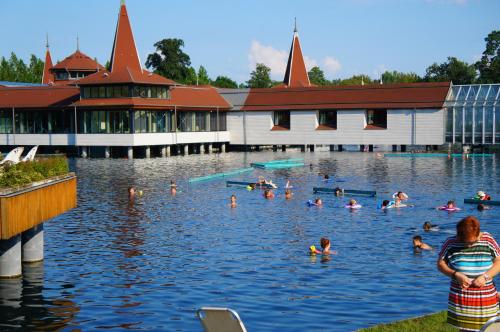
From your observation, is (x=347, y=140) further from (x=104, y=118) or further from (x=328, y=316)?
(x=328, y=316)

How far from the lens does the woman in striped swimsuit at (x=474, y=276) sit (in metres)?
10.3

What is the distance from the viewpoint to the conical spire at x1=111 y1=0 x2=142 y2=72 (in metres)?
91.6

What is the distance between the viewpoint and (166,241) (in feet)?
97.6

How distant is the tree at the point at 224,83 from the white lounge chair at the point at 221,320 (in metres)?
154

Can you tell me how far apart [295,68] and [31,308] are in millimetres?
92699

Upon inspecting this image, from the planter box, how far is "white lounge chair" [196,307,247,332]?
10.7 meters

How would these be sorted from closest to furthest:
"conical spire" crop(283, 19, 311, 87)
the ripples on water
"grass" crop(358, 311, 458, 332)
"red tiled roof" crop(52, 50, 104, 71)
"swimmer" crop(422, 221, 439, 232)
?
"grass" crop(358, 311, 458, 332)
the ripples on water
"swimmer" crop(422, 221, 439, 232)
"conical spire" crop(283, 19, 311, 87)
"red tiled roof" crop(52, 50, 104, 71)

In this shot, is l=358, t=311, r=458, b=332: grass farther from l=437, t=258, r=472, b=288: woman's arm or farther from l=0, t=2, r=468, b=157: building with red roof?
l=0, t=2, r=468, b=157: building with red roof

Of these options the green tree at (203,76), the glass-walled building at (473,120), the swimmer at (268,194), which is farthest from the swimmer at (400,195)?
the green tree at (203,76)

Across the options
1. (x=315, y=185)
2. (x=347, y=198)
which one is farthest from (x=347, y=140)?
(x=347, y=198)

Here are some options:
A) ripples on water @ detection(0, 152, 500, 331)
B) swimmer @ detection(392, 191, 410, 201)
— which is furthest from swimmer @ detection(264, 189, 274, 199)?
swimmer @ detection(392, 191, 410, 201)

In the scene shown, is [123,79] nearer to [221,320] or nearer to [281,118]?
[281,118]

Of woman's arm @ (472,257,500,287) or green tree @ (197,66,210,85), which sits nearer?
woman's arm @ (472,257,500,287)

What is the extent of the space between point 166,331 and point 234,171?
4370cm
